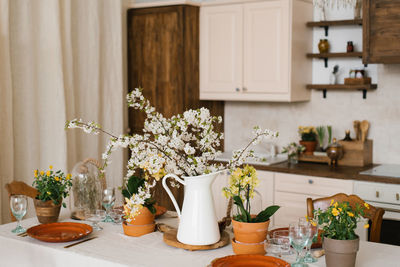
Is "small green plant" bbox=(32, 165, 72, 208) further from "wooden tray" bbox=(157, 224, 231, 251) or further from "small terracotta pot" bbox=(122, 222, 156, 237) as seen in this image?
"wooden tray" bbox=(157, 224, 231, 251)

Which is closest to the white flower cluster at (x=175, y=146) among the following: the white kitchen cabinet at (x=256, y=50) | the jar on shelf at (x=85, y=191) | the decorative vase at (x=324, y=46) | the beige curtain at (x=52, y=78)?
the jar on shelf at (x=85, y=191)

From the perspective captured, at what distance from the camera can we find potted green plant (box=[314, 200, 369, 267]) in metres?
1.83

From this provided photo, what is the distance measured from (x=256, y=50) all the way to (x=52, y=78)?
5.30 feet

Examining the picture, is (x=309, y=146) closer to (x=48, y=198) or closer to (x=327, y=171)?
(x=327, y=171)

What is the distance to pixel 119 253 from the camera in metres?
2.12

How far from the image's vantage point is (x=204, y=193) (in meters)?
2.12

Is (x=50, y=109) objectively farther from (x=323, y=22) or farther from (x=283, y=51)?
(x=323, y=22)

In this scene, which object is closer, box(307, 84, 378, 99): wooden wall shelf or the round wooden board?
the round wooden board

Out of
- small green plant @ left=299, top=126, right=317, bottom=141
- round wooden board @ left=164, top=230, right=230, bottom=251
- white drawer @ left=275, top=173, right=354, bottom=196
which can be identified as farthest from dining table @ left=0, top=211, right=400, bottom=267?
small green plant @ left=299, top=126, right=317, bottom=141

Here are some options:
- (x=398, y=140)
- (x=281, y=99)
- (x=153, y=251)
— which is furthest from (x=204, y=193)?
(x=398, y=140)

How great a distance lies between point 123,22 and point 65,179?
236cm

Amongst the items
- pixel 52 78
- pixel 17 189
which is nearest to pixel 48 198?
pixel 17 189

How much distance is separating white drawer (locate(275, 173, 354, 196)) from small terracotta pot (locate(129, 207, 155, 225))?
5.73ft

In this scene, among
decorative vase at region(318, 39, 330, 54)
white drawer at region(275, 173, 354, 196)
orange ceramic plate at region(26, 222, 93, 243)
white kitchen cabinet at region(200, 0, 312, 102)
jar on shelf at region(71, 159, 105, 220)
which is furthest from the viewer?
decorative vase at region(318, 39, 330, 54)
